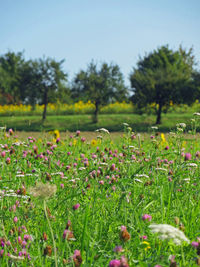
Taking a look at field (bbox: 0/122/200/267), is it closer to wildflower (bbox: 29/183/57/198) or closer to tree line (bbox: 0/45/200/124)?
wildflower (bbox: 29/183/57/198)

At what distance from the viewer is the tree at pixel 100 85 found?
24125mm

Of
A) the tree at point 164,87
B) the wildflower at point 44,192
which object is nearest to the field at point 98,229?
the wildflower at point 44,192

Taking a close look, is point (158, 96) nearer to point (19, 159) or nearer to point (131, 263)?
point (19, 159)

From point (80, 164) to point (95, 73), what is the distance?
20.0 metres

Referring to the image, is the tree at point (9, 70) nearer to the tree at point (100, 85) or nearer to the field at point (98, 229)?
the tree at point (100, 85)

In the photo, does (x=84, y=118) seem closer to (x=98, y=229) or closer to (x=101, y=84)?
(x=101, y=84)

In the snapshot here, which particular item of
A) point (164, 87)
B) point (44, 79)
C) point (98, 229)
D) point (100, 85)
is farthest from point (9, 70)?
point (98, 229)

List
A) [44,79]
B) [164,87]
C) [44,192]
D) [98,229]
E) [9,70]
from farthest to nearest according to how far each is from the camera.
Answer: [9,70]
[44,79]
[164,87]
[98,229]
[44,192]

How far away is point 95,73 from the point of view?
24719mm

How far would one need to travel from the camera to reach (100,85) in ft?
79.3

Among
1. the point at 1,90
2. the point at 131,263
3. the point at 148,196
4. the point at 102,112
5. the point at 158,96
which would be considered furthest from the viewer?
the point at 1,90

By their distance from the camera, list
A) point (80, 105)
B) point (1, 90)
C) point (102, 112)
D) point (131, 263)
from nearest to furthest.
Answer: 1. point (131, 263)
2. point (102, 112)
3. point (80, 105)
4. point (1, 90)

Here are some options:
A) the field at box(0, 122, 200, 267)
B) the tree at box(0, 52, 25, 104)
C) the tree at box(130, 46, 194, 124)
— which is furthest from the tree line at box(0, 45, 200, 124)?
the field at box(0, 122, 200, 267)

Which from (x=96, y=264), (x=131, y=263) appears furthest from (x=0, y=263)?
(x=131, y=263)
